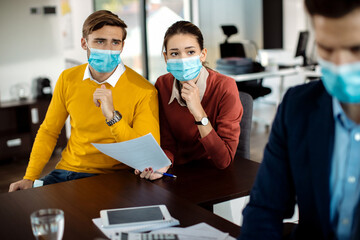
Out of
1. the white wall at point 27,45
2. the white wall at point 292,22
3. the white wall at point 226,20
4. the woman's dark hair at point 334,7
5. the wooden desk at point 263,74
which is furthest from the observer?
the white wall at point 292,22

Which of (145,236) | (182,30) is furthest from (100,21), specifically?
(145,236)

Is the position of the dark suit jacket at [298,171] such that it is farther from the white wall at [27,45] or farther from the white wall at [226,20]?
the white wall at [226,20]

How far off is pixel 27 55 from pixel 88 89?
2.97 metres

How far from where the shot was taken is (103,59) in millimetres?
2021

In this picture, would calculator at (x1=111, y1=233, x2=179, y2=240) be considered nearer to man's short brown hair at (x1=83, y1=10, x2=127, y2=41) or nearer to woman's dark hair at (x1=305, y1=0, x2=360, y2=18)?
woman's dark hair at (x1=305, y1=0, x2=360, y2=18)

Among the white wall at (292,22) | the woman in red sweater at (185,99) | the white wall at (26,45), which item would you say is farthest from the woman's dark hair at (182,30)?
the white wall at (292,22)

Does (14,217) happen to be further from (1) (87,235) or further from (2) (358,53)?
(2) (358,53)

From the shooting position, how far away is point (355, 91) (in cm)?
93

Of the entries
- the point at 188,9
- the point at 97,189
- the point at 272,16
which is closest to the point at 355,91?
the point at 97,189

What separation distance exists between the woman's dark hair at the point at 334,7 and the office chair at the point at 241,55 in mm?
4210

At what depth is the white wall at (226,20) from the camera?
709 centimetres

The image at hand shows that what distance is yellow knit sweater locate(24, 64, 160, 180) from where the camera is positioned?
1996 mm

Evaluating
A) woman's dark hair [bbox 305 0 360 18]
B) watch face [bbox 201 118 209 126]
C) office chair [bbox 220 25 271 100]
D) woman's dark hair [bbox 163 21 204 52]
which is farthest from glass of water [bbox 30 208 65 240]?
office chair [bbox 220 25 271 100]

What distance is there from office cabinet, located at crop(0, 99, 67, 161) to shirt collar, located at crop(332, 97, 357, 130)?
393 centimetres
